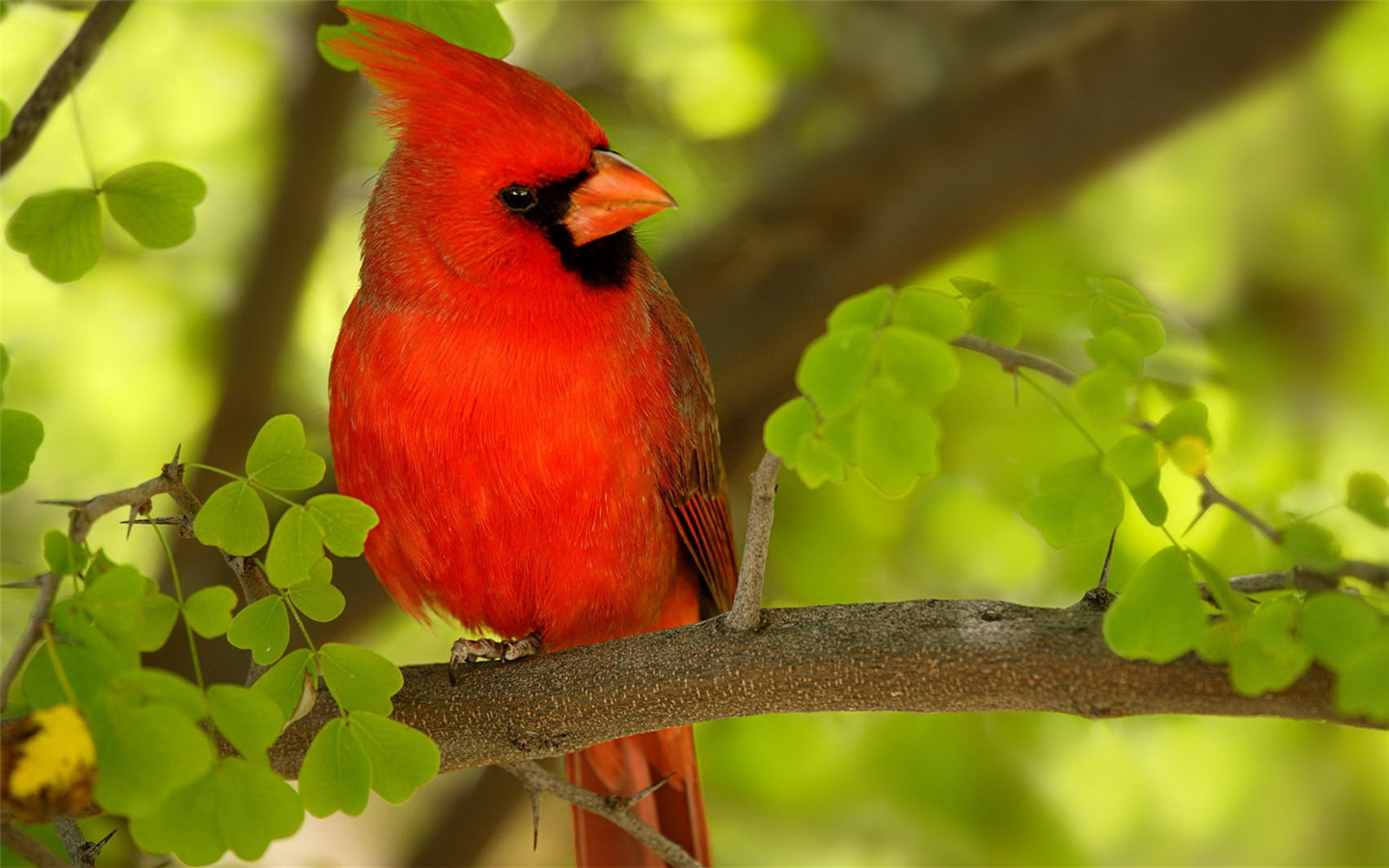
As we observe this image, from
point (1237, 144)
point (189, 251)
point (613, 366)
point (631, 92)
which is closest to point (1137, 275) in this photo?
point (1237, 144)

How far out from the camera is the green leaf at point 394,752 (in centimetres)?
148

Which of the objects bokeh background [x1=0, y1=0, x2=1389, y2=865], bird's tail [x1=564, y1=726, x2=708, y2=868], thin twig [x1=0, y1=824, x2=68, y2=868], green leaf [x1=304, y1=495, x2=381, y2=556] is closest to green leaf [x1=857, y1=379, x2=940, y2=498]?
green leaf [x1=304, y1=495, x2=381, y2=556]

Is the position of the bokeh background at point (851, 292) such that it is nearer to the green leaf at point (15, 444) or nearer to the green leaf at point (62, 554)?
the green leaf at point (15, 444)

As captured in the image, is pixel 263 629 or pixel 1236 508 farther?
pixel 263 629

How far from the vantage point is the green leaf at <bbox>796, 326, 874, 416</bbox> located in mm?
1271

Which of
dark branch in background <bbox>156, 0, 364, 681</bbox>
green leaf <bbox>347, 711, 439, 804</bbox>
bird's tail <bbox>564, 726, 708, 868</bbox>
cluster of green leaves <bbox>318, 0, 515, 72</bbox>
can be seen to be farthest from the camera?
dark branch in background <bbox>156, 0, 364, 681</bbox>

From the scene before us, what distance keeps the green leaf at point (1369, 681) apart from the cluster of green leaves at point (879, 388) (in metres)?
0.40

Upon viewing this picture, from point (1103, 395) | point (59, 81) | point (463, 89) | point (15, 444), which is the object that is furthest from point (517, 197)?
point (1103, 395)

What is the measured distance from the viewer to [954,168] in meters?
3.52

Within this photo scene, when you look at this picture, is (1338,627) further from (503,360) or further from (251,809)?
(503,360)

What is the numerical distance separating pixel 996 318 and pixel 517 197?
0.90m

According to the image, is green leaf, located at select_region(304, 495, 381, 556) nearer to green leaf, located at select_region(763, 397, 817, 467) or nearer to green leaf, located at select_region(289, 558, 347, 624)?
green leaf, located at select_region(289, 558, 347, 624)

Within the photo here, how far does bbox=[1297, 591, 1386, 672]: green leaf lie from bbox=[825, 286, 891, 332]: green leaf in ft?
1.54

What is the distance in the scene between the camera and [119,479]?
11.6ft
